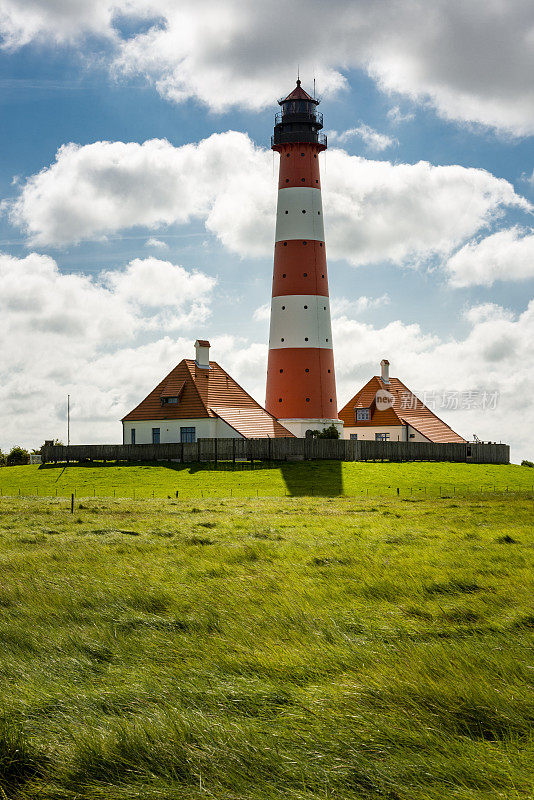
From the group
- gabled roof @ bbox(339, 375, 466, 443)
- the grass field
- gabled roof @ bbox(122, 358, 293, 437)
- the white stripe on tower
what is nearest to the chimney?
gabled roof @ bbox(122, 358, 293, 437)

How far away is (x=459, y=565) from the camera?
1180 centimetres

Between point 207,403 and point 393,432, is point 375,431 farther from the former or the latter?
point 207,403

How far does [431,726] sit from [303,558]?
304 inches

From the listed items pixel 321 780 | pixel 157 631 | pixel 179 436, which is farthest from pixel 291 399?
pixel 321 780

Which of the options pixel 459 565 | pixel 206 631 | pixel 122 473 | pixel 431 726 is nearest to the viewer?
pixel 431 726

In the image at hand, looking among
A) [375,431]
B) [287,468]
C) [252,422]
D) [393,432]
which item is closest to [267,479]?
[287,468]

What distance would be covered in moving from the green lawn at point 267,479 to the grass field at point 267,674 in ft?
78.3

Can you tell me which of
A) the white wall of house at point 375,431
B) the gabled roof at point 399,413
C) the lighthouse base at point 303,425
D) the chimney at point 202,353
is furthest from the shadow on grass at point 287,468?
the gabled roof at point 399,413

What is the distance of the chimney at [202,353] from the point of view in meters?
58.6

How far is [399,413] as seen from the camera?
66.8m

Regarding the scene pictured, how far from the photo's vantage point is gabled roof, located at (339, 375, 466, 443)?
66500 millimetres

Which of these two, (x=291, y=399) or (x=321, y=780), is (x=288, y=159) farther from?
(x=321, y=780)

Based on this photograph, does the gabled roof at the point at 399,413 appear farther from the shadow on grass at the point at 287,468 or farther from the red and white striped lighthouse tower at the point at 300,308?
the shadow on grass at the point at 287,468

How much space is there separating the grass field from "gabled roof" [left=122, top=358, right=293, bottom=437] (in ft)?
133
